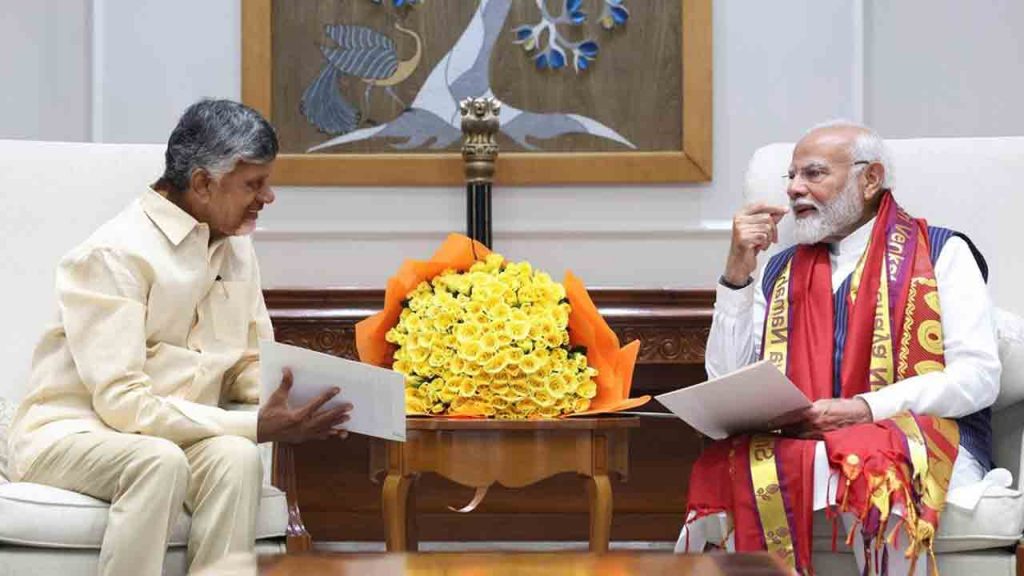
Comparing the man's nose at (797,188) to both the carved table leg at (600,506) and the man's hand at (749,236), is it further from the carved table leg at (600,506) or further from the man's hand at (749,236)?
the carved table leg at (600,506)

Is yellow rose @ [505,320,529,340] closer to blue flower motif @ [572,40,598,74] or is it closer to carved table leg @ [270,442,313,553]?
carved table leg @ [270,442,313,553]

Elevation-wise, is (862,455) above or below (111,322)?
below

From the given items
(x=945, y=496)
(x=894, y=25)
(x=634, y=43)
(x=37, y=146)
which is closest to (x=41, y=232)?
(x=37, y=146)

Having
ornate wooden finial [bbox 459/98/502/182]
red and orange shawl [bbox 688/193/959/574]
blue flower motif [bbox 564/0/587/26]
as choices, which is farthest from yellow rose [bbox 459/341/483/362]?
blue flower motif [bbox 564/0/587/26]

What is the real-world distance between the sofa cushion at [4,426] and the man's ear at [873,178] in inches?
77.5

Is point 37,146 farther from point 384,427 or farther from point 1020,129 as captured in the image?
point 1020,129

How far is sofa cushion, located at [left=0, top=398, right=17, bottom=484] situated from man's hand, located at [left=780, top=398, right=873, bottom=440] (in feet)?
5.32

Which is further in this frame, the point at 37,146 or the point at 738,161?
the point at 738,161

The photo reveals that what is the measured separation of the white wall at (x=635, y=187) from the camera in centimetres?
436

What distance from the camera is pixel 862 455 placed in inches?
111

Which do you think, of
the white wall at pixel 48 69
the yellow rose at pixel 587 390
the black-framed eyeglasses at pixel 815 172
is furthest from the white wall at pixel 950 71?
the white wall at pixel 48 69

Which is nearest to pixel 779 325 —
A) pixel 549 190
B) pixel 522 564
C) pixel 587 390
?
pixel 587 390

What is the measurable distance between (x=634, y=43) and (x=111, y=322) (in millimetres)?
2023

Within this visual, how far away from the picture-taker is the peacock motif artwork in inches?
172
